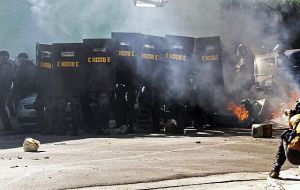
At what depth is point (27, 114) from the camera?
14594 millimetres

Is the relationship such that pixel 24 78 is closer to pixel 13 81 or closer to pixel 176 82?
pixel 13 81

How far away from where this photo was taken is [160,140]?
10.9m

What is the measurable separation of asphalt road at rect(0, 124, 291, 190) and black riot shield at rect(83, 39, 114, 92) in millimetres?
2050

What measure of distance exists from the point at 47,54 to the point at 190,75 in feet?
12.1

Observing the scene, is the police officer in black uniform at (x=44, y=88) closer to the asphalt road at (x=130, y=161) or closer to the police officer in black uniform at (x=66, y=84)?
the police officer in black uniform at (x=66, y=84)

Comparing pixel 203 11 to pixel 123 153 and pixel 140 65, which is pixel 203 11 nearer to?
pixel 140 65

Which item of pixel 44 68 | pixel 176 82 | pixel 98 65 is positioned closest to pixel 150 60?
pixel 176 82

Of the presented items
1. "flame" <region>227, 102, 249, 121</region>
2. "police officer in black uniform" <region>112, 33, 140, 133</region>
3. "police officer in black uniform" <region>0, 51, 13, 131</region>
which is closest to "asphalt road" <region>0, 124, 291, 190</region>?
"police officer in black uniform" <region>112, 33, 140, 133</region>

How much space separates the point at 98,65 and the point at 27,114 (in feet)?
9.28

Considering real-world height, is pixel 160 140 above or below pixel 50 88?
below

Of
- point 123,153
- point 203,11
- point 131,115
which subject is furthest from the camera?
point 203,11

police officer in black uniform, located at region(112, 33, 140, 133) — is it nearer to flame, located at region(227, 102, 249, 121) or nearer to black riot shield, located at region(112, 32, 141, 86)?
black riot shield, located at region(112, 32, 141, 86)

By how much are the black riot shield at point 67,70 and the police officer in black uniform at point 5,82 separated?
177 cm

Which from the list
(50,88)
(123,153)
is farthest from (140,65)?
(123,153)
